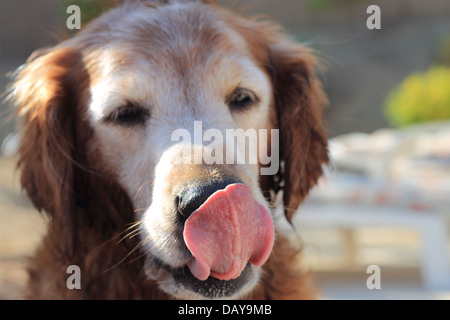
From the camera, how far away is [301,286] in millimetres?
2758

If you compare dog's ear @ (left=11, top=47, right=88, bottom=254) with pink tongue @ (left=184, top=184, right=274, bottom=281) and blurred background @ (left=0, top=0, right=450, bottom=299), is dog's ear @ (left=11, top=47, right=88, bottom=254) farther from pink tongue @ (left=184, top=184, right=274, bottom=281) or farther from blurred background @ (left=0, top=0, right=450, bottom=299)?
pink tongue @ (left=184, top=184, right=274, bottom=281)

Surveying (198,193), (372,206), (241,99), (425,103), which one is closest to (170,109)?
(241,99)

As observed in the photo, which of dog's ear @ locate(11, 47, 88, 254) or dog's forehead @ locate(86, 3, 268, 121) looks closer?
dog's forehead @ locate(86, 3, 268, 121)

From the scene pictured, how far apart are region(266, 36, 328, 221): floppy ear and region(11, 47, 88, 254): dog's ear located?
914 millimetres

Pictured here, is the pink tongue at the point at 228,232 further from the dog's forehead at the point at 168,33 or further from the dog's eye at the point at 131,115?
the dog's forehead at the point at 168,33

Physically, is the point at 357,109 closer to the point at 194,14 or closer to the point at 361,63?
the point at 361,63

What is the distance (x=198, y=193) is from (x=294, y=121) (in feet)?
3.11

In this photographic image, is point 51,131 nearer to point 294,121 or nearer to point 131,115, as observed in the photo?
point 131,115

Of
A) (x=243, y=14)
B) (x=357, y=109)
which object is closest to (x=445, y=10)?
(x=357, y=109)

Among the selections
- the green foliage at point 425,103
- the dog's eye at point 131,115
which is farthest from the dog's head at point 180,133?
the green foliage at point 425,103

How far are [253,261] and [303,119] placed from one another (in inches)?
37.6

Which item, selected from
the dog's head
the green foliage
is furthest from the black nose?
the green foliage

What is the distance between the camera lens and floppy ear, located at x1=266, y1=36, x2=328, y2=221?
106 inches

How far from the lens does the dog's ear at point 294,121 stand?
8.84ft
